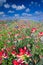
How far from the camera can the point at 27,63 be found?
249cm

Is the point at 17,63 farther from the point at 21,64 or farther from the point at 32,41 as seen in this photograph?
the point at 32,41

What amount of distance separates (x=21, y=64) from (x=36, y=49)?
25.2 inches

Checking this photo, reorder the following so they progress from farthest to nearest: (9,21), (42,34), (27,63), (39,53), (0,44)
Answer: (9,21) → (0,44) → (42,34) → (39,53) → (27,63)

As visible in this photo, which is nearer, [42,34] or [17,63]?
[17,63]

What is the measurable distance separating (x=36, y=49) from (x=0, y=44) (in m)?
1.14

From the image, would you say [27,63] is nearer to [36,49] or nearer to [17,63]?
[17,63]

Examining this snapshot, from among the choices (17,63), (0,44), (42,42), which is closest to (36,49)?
(42,42)

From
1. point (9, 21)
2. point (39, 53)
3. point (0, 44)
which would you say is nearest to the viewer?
point (39, 53)

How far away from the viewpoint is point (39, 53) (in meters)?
2.83

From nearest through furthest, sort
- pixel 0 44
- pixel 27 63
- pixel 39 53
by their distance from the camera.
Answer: pixel 27 63 → pixel 39 53 → pixel 0 44

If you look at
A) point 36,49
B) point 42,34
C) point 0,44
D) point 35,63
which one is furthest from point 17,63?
point 0,44

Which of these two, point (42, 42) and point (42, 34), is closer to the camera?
point (42, 42)

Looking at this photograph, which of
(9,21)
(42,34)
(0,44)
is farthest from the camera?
(9,21)

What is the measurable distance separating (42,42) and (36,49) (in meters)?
0.19
